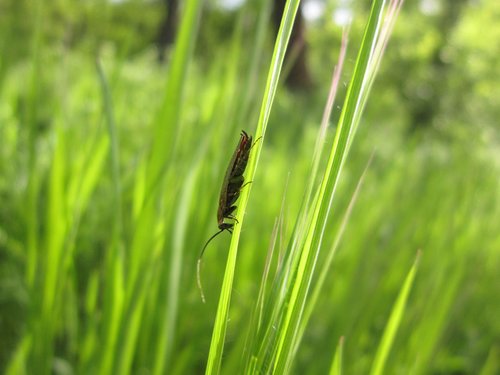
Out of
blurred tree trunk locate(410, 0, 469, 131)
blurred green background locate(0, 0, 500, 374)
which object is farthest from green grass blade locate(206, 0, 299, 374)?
blurred tree trunk locate(410, 0, 469, 131)

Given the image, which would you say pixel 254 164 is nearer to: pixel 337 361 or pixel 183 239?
pixel 337 361

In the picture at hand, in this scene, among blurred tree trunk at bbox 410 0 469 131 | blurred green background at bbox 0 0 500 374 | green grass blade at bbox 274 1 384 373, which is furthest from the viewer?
blurred tree trunk at bbox 410 0 469 131

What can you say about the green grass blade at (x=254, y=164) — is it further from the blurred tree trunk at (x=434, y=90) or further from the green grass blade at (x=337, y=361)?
the blurred tree trunk at (x=434, y=90)

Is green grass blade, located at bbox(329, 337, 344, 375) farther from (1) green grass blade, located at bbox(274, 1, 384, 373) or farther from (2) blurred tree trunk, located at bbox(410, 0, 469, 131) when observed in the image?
(2) blurred tree trunk, located at bbox(410, 0, 469, 131)

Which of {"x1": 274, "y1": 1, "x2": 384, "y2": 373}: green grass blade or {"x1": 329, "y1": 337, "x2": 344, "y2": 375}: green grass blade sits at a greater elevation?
{"x1": 274, "y1": 1, "x2": 384, "y2": 373}: green grass blade

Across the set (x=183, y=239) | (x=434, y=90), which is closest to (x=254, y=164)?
(x=183, y=239)

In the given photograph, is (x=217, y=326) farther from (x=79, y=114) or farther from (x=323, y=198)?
(x=79, y=114)

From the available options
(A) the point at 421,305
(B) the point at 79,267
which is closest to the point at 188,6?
(A) the point at 421,305

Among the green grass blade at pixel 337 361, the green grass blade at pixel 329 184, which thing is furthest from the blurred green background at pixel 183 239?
Result: the green grass blade at pixel 337 361

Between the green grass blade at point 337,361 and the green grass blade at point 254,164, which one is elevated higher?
the green grass blade at point 254,164

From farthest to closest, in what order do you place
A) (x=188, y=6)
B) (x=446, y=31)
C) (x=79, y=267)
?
(x=446, y=31) < (x=79, y=267) < (x=188, y=6)

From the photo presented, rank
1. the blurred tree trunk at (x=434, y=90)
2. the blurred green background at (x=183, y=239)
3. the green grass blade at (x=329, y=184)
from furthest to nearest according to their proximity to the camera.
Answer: the blurred tree trunk at (x=434, y=90) < the blurred green background at (x=183, y=239) < the green grass blade at (x=329, y=184)
